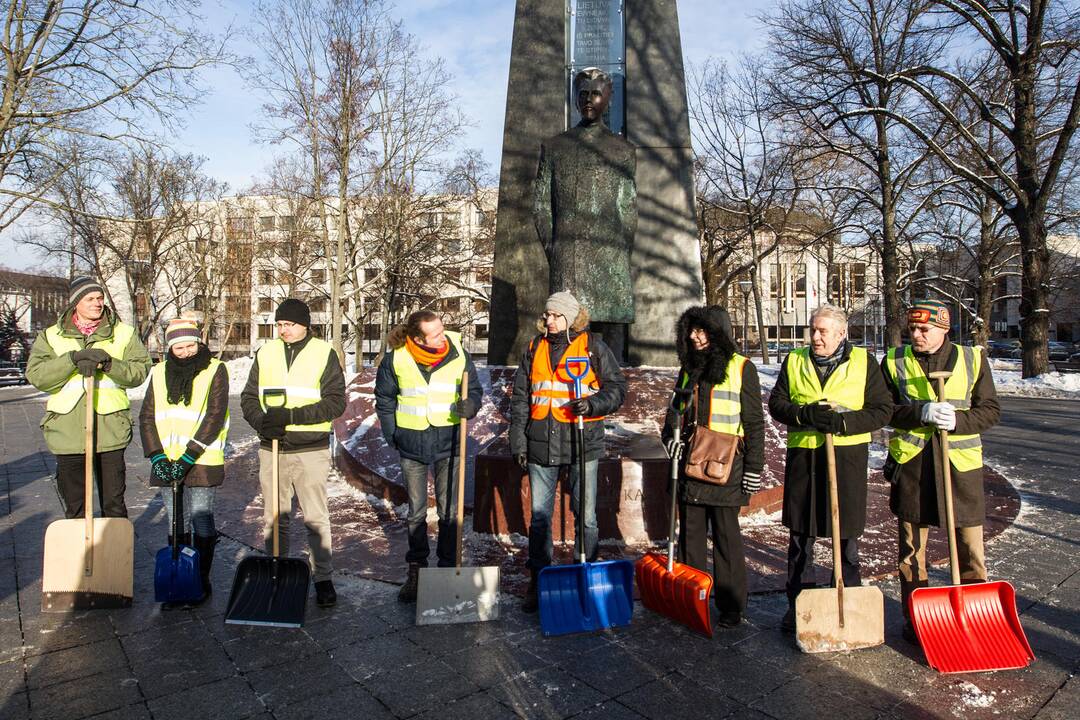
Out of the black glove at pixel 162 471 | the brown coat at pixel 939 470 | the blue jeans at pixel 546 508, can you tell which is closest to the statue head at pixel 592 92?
the blue jeans at pixel 546 508

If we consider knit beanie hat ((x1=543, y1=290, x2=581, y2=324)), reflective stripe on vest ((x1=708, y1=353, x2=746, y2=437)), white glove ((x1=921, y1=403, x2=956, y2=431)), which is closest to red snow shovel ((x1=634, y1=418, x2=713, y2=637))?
reflective stripe on vest ((x1=708, y1=353, x2=746, y2=437))

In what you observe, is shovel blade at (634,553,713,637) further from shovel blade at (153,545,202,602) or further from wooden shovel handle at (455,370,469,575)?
shovel blade at (153,545,202,602)

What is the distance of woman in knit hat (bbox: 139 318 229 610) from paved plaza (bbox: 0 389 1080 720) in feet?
1.80

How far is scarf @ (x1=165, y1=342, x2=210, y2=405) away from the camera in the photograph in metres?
4.19

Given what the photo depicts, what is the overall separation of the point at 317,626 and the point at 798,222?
30389 millimetres

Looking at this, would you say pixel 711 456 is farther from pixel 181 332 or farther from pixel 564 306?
pixel 181 332

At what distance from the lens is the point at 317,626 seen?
12.5ft

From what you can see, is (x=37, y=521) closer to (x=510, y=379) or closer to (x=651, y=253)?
(x=510, y=379)

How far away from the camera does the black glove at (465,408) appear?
4215 mm

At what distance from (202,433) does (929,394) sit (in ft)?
13.4

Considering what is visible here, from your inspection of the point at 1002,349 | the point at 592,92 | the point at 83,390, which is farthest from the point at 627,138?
the point at 1002,349

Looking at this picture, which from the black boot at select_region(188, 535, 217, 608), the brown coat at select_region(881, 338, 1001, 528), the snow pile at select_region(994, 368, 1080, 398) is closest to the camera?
the brown coat at select_region(881, 338, 1001, 528)

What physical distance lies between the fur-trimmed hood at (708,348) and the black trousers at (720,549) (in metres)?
Answer: 0.75

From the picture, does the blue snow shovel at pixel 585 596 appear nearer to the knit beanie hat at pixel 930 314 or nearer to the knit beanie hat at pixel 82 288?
the knit beanie hat at pixel 930 314
